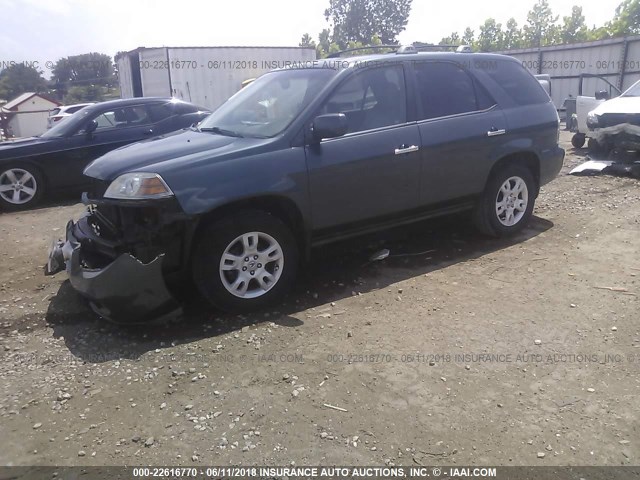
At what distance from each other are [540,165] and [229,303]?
3.73m

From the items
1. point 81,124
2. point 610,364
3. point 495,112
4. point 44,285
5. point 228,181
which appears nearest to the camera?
point 610,364

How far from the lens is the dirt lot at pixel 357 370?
2682 mm

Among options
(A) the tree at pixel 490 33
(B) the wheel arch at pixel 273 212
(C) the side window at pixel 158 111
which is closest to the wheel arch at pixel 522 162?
(B) the wheel arch at pixel 273 212

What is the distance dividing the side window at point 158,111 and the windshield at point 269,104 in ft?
14.6

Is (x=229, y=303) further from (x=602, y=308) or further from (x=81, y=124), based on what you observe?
(x=81, y=124)

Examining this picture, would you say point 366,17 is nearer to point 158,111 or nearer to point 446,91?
point 158,111

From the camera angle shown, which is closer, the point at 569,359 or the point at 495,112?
the point at 569,359

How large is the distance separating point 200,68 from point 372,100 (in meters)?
14.5

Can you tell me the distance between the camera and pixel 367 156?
448 centimetres

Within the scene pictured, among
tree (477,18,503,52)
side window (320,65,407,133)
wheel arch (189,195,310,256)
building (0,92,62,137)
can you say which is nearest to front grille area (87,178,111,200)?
wheel arch (189,195,310,256)

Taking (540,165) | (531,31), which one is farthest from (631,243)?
(531,31)

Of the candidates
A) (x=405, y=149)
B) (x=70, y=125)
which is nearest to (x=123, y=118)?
(x=70, y=125)

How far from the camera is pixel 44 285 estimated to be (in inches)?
191

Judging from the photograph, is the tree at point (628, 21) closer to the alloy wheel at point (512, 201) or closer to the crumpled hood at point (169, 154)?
the alloy wheel at point (512, 201)
